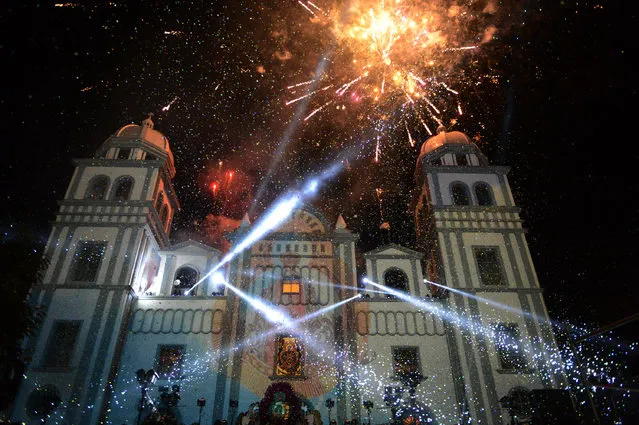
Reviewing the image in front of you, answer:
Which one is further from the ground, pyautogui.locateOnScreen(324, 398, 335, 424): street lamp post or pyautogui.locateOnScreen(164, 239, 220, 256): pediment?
pyautogui.locateOnScreen(164, 239, 220, 256): pediment

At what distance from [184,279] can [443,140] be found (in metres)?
18.5

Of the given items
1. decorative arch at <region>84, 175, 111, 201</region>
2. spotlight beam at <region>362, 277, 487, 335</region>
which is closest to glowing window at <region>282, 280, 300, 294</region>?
spotlight beam at <region>362, 277, 487, 335</region>

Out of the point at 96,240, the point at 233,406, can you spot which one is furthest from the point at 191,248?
the point at 233,406

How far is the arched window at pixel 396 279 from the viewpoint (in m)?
→ 24.0

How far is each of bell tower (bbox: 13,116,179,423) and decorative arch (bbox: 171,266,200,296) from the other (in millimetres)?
1423

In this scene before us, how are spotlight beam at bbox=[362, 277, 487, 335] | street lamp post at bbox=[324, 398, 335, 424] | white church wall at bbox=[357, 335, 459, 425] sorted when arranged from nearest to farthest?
street lamp post at bbox=[324, 398, 335, 424]
white church wall at bbox=[357, 335, 459, 425]
spotlight beam at bbox=[362, 277, 487, 335]

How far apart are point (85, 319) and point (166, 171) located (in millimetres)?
10386

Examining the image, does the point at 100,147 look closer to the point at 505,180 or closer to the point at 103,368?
the point at 103,368

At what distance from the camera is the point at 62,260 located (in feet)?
72.1

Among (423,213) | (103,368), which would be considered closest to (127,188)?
(103,368)

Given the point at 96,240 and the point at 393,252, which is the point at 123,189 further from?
the point at 393,252

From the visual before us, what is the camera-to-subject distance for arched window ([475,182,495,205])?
84.9 feet

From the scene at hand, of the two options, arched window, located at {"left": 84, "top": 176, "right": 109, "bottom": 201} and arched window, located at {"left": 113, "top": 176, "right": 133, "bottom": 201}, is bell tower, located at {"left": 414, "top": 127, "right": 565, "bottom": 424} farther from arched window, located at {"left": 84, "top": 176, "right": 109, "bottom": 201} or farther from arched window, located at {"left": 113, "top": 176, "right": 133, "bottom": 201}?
arched window, located at {"left": 84, "top": 176, "right": 109, "bottom": 201}

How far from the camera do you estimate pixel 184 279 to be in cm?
2506
